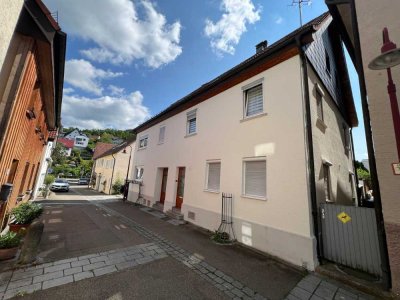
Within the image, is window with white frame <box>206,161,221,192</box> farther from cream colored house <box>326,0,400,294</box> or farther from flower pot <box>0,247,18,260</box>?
flower pot <box>0,247,18,260</box>

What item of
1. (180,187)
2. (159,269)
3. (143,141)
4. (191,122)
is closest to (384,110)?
(159,269)

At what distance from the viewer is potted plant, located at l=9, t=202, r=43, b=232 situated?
19.7 feet

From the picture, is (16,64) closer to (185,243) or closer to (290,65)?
(185,243)

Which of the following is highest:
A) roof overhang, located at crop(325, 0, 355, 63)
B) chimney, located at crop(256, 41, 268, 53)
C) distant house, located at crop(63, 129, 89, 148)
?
distant house, located at crop(63, 129, 89, 148)

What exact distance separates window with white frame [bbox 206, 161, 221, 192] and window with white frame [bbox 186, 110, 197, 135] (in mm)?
Answer: 2576

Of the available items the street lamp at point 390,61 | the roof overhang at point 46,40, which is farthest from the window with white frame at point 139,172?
the street lamp at point 390,61

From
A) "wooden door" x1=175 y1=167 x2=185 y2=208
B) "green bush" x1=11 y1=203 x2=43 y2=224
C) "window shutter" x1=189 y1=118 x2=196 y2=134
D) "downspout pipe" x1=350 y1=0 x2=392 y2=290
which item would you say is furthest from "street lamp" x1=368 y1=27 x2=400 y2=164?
"green bush" x1=11 y1=203 x2=43 y2=224

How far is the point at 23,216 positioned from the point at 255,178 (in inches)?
303

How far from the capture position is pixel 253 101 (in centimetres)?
747

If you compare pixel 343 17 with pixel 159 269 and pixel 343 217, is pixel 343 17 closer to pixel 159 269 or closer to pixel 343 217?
pixel 343 217

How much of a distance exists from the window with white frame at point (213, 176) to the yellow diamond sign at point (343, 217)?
4243mm

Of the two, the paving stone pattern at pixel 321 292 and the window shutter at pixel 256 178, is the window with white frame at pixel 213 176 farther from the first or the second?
the paving stone pattern at pixel 321 292

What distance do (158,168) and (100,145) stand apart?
3216 centimetres

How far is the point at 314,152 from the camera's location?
581cm
